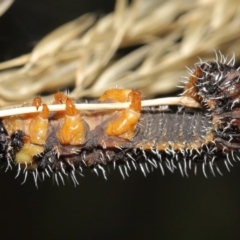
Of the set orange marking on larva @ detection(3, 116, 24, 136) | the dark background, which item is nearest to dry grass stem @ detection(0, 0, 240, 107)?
orange marking on larva @ detection(3, 116, 24, 136)

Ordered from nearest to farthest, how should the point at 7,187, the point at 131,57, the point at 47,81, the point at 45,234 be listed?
the point at 47,81
the point at 131,57
the point at 7,187
the point at 45,234

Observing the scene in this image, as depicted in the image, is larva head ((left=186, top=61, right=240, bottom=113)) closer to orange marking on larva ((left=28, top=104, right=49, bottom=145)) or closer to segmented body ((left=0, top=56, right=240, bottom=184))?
segmented body ((left=0, top=56, right=240, bottom=184))

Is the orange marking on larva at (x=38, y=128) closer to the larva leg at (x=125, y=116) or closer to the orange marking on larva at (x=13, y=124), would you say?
the orange marking on larva at (x=13, y=124)

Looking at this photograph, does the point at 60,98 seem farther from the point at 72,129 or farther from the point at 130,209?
the point at 130,209

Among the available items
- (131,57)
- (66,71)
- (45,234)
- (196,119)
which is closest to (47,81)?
(66,71)

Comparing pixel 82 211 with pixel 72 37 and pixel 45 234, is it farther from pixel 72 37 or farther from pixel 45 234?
pixel 72 37

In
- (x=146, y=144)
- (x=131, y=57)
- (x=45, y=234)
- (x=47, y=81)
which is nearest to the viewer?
(x=146, y=144)

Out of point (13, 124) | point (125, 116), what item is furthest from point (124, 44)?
point (13, 124)
